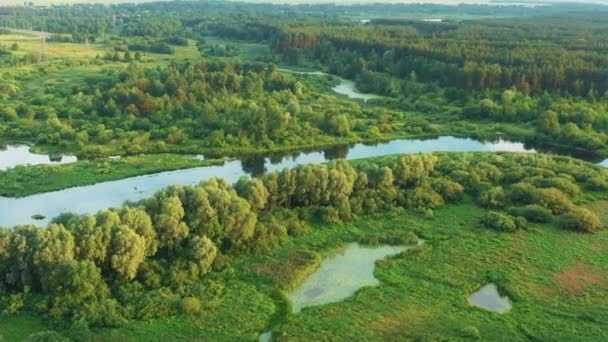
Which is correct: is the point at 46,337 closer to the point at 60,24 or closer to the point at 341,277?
the point at 341,277

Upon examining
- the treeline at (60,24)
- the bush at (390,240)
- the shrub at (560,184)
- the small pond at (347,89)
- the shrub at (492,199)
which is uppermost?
the treeline at (60,24)

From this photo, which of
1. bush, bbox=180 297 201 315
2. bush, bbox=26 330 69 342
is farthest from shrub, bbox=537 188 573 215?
bush, bbox=26 330 69 342

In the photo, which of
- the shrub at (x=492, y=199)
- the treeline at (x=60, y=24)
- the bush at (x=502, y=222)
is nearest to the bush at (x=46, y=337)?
the bush at (x=502, y=222)

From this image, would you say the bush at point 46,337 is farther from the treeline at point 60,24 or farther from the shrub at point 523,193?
the treeline at point 60,24

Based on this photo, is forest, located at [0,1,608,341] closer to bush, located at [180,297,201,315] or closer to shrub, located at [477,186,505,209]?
shrub, located at [477,186,505,209]

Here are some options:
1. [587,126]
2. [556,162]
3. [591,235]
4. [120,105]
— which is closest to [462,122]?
[587,126]

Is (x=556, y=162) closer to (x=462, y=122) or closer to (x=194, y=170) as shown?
(x=462, y=122)
